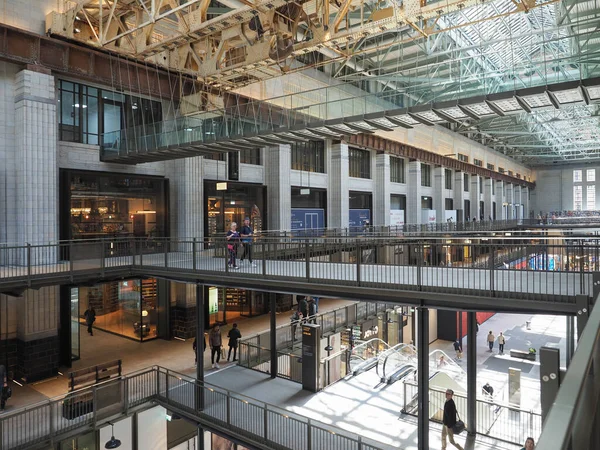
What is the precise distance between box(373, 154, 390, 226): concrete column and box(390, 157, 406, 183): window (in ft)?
11.1

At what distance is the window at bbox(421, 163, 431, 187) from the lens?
4694 centimetres

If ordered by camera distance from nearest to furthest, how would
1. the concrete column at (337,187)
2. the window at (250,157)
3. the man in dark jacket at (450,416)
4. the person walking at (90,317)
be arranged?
the man in dark jacket at (450,416) < the person walking at (90,317) < the window at (250,157) < the concrete column at (337,187)

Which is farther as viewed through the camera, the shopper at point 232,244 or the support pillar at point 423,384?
the shopper at point 232,244

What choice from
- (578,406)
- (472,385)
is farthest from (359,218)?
(578,406)

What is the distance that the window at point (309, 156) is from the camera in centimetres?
2942

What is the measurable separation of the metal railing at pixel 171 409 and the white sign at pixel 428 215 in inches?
1418

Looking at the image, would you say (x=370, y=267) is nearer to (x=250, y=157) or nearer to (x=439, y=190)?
(x=250, y=157)

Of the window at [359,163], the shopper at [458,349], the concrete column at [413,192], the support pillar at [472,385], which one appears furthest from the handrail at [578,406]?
the concrete column at [413,192]

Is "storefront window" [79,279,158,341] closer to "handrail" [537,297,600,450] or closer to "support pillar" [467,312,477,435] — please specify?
"support pillar" [467,312,477,435]

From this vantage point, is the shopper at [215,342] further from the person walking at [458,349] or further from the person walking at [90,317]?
the person walking at [458,349]

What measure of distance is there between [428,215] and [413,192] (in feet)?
12.2

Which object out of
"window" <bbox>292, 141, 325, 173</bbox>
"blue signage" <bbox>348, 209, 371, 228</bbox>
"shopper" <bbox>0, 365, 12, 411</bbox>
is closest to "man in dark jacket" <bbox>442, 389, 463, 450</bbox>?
"shopper" <bbox>0, 365, 12, 411</bbox>

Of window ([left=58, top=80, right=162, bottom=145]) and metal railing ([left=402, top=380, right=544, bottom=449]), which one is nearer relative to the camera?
metal railing ([left=402, top=380, right=544, bottom=449])

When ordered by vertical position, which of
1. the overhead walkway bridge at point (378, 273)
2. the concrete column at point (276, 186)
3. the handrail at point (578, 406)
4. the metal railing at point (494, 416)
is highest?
the concrete column at point (276, 186)
